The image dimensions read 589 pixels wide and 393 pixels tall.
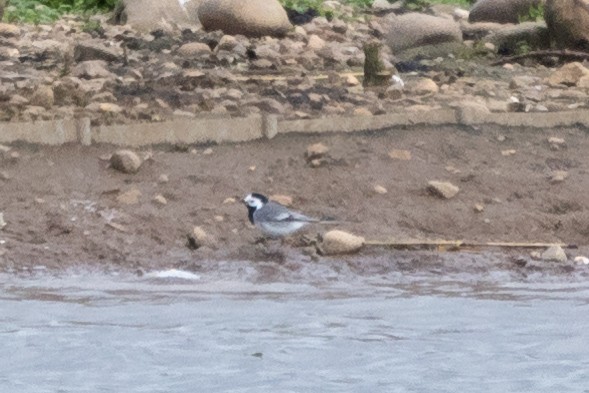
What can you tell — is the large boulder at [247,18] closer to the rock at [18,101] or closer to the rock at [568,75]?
the rock at [568,75]

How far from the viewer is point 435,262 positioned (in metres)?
8.07

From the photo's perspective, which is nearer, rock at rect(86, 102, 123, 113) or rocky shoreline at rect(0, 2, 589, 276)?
rocky shoreline at rect(0, 2, 589, 276)

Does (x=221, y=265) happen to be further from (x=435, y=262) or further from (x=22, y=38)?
(x=22, y=38)

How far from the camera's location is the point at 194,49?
504 inches

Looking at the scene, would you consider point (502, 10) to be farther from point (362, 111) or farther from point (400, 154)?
point (400, 154)

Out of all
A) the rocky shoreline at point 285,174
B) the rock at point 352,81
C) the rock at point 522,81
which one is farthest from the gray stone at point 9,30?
the rock at point 522,81

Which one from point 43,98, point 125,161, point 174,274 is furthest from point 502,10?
point 174,274

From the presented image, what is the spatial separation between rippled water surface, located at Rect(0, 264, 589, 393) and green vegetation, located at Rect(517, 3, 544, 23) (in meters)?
7.05

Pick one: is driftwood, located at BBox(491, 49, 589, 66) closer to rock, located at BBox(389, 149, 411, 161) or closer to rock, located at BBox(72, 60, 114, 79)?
rock, located at BBox(72, 60, 114, 79)

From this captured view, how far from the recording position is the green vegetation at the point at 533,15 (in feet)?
47.8

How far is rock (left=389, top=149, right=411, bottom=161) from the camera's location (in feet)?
30.3

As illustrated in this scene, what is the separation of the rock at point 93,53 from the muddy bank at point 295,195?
3.02m

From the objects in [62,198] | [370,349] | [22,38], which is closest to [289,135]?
[62,198]

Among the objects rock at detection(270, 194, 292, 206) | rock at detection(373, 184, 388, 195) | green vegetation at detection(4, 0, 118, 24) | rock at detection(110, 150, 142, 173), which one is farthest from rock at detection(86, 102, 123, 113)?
green vegetation at detection(4, 0, 118, 24)
